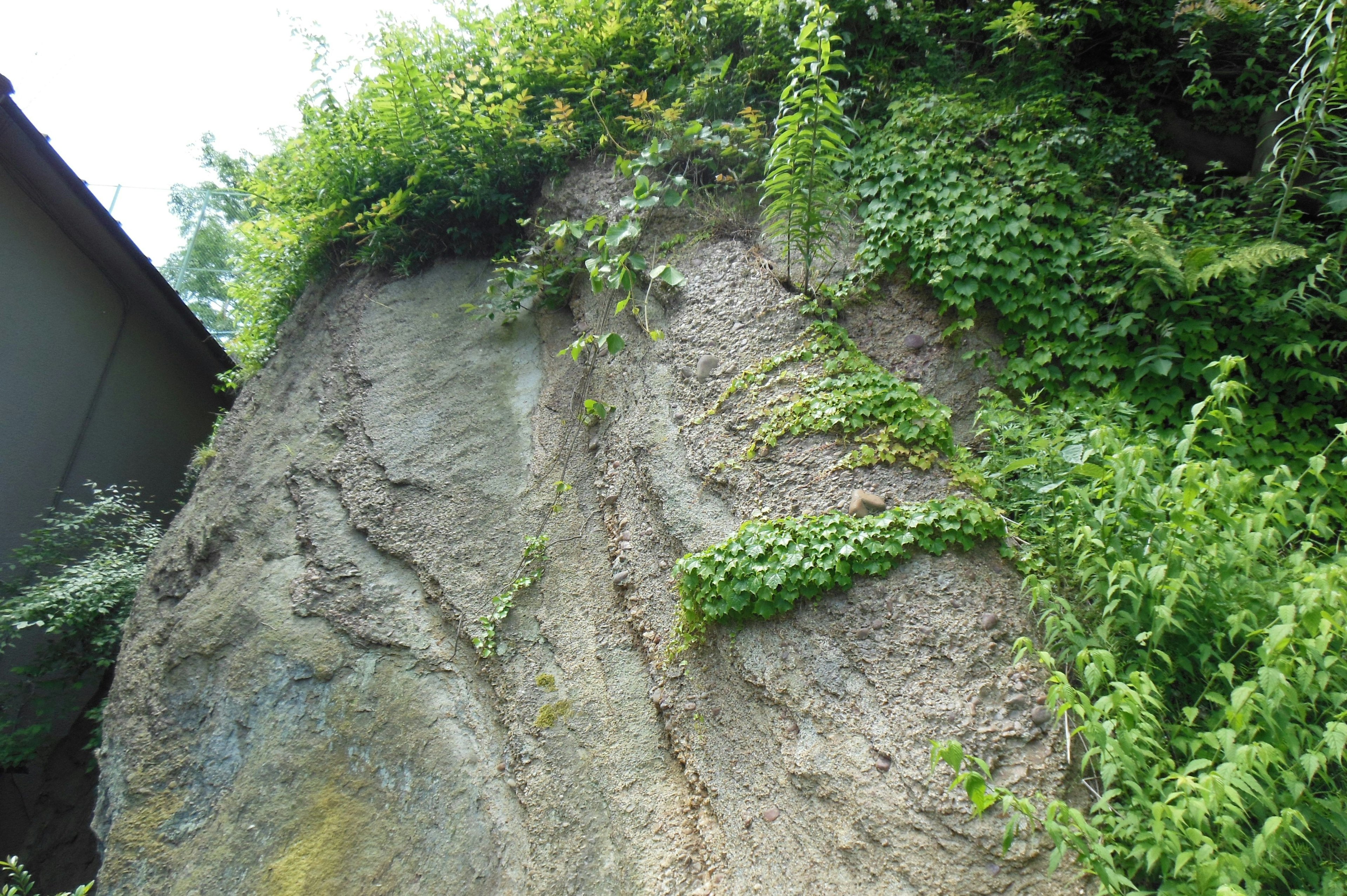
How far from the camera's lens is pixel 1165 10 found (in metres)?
5.23

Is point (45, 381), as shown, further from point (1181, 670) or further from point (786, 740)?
point (1181, 670)

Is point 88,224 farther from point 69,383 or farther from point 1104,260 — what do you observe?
point 1104,260

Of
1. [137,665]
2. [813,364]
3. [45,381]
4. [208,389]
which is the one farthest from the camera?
[208,389]

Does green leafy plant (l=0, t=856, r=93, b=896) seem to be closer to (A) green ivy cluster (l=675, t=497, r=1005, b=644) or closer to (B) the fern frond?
(A) green ivy cluster (l=675, t=497, r=1005, b=644)

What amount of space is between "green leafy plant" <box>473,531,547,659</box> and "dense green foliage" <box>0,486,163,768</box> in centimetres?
440

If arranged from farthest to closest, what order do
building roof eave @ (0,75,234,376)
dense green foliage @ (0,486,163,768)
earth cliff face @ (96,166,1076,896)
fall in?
1. building roof eave @ (0,75,234,376)
2. dense green foliage @ (0,486,163,768)
3. earth cliff face @ (96,166,1076,896)

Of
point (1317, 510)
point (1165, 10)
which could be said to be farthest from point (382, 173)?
point (1317, 510)

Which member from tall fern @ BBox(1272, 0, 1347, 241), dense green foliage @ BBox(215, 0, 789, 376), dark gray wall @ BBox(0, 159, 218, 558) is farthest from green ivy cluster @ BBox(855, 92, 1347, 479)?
dark gray wall @ BBox(0, 159, 218, 558)

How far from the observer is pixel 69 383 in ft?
25.6

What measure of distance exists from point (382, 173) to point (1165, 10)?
6.63 m

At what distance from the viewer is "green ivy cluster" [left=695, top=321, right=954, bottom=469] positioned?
3.71 m

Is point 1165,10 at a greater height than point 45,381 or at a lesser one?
lesser

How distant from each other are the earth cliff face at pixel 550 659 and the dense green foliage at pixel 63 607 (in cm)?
111

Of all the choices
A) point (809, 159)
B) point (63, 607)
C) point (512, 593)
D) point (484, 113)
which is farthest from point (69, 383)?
point (809, 159)
